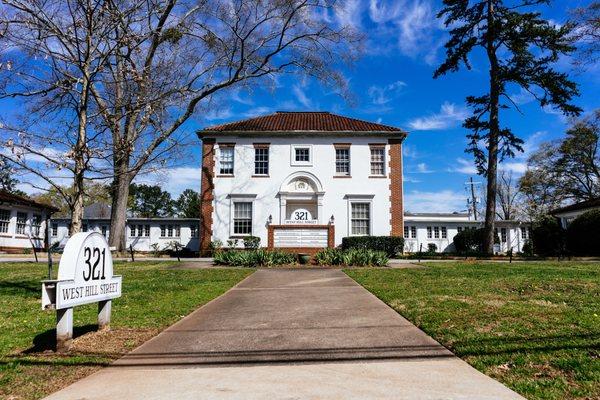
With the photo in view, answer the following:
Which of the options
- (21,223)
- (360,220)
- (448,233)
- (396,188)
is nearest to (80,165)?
(360,220)

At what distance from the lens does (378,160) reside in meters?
28.4

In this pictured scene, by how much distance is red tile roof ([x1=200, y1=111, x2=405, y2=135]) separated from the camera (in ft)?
93.2

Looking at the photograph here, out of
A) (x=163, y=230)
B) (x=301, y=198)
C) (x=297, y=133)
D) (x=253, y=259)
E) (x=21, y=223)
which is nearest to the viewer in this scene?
(x=253, y=259)

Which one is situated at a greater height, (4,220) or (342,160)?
(342,160)

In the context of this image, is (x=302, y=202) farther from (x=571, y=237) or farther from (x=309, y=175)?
(x=571, y=237)

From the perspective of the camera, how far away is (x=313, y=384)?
398 cm

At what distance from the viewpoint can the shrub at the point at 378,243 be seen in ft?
84.3

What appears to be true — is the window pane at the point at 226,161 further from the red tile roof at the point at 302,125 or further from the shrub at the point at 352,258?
the shrub at the point at 352,258

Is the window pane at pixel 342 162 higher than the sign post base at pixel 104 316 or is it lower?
higher

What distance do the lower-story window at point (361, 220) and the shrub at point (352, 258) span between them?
826 cm

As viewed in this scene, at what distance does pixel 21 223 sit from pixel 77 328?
3393 cm

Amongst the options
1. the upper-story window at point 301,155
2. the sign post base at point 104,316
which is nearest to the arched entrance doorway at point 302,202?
the upper-story window at point 301,155

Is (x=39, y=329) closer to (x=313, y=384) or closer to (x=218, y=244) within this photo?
(x=313, y=384)

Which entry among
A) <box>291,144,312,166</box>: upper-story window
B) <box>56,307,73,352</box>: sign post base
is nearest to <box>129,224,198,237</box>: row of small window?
<box>291,144,312,166</box>: upper-story window
